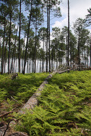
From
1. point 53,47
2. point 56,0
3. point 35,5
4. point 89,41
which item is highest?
point 56,0

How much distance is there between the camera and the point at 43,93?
488 cm

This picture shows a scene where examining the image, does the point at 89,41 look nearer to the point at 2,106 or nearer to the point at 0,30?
the point at 0,30

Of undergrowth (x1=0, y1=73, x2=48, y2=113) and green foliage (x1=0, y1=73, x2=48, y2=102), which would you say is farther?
green foliage (x1=0, y1=73, x2=48, y2=102)

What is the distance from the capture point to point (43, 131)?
2.40 metres

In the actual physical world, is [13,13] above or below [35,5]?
below

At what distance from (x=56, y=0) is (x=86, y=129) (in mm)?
20493

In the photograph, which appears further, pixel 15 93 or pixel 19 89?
pixel 19 89

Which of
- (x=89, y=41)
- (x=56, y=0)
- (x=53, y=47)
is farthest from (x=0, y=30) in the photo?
(x=89, y=41)

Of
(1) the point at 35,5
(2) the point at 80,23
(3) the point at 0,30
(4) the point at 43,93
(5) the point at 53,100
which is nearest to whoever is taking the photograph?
(5) the point at 53,100

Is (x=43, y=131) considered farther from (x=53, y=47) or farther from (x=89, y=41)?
(x=89, y=41)

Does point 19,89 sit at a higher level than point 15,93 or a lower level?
higher

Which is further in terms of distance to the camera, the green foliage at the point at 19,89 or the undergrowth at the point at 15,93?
the green foliage at the point at 19,89

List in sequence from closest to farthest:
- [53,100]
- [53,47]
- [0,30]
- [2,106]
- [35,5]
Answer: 1. [53,100]
2. [2,106]
3. [35,5]
4. [0,30]
5. [53,47]

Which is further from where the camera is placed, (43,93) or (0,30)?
(0,30)
